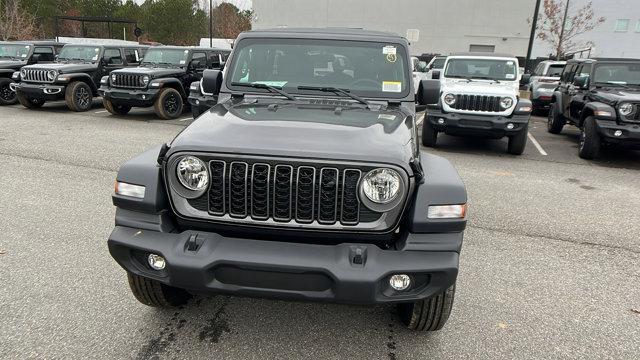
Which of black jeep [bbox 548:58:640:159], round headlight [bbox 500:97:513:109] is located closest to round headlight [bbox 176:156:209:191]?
round headlight [bbox 500:97:513:109]

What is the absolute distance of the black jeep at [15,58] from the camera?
1341 cm

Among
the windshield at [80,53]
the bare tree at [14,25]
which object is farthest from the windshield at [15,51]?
the bare tree at [14,25]

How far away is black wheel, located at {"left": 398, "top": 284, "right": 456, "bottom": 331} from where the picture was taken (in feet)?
8.86

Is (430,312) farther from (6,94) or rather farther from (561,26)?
(561,26)

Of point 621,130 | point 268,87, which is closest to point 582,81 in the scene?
point 621,130

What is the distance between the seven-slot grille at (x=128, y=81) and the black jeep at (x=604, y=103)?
9.73m

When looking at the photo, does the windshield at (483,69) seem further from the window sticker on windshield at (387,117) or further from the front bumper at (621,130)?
the window sticker on windshield at (387,117)

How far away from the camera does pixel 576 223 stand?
5.24 metres

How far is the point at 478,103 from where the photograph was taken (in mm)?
8602

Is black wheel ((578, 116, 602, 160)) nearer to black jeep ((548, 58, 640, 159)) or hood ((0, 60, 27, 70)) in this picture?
black jeep ((548, 58, 640, 159))

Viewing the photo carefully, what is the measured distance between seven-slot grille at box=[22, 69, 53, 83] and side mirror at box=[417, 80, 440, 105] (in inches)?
447

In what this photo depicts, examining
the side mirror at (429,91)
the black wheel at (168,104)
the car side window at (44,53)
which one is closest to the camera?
the side mirror at (429,91)

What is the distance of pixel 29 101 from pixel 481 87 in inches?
465

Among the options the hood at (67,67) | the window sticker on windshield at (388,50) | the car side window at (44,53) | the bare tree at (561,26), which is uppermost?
the bare tree at (561,26)
